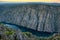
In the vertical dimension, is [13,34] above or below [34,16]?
below

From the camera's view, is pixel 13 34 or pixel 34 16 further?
pixel 34 16

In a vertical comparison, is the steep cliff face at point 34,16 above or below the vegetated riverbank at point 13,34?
above

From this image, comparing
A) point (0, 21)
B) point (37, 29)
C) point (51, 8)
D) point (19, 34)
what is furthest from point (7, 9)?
point (51, 8)

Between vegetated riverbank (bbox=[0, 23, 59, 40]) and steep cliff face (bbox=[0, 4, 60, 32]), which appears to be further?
steep cliff face (bbox=[0, 4, 60, 32])

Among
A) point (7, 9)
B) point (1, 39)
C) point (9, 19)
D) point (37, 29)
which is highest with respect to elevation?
point (7, 9)

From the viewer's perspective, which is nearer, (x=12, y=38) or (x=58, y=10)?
(x=12, y=38)

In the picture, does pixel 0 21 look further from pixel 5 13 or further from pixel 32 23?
pixel 32 23

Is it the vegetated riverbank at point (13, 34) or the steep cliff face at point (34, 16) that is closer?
the vegetated riverbank at point (13, 34)

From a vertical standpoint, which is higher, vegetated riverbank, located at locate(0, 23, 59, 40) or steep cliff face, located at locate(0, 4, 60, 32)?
steep cliff face, located at locate(0, 4, 60, 32)
